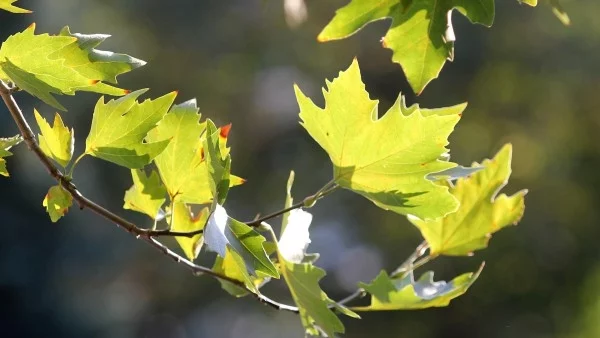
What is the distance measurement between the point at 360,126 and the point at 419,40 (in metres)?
0.13

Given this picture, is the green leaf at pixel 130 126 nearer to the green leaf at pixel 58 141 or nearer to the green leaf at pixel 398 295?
the green leaf at pixel 58 141

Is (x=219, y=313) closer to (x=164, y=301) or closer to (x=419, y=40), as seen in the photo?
(x=164, y=301)

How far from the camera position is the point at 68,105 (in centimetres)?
415

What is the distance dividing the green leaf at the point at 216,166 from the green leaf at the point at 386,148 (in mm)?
85

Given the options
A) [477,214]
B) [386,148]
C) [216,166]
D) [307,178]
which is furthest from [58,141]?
[307,178]

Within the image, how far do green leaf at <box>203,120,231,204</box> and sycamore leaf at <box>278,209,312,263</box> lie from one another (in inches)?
3.9

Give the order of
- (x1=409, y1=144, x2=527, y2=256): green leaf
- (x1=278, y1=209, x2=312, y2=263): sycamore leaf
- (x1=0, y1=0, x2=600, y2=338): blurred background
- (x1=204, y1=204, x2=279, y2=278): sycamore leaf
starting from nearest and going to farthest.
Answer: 1. (x1=204, y1=204, x2=279, y2=278): sycamore leaf
2. (x1=278, y1=209, x2=312, y2=263): sycamore leaf
3. (x1=409, y1=144, x2=527, y2=256): green leaf
4. (x1=0, y1=0, x2=600, y2=338): blurred background

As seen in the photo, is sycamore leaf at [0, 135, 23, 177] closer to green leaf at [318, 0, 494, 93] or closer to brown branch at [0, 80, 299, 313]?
brown branch at [0, 80, 299, 313]

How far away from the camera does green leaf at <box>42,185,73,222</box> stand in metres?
0.63

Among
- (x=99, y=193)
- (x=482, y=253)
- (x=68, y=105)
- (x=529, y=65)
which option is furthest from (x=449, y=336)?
(x=68, y=105)

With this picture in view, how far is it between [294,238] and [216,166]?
0.12 m

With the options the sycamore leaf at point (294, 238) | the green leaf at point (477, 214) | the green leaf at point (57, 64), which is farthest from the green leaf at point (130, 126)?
the green leaf at point (477, 214)

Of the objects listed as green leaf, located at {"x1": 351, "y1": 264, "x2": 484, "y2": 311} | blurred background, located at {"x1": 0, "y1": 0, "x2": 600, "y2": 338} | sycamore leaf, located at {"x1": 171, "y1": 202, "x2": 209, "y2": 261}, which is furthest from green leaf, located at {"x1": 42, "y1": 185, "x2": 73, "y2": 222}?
blurred background, located at {"x1": 0, "y1": 0, "x2": 600, "y2": 338}

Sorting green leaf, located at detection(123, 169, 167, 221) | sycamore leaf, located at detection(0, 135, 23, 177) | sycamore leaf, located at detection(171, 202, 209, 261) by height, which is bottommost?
sycamore leaf, located at detection(171, 202, 209, 261)
